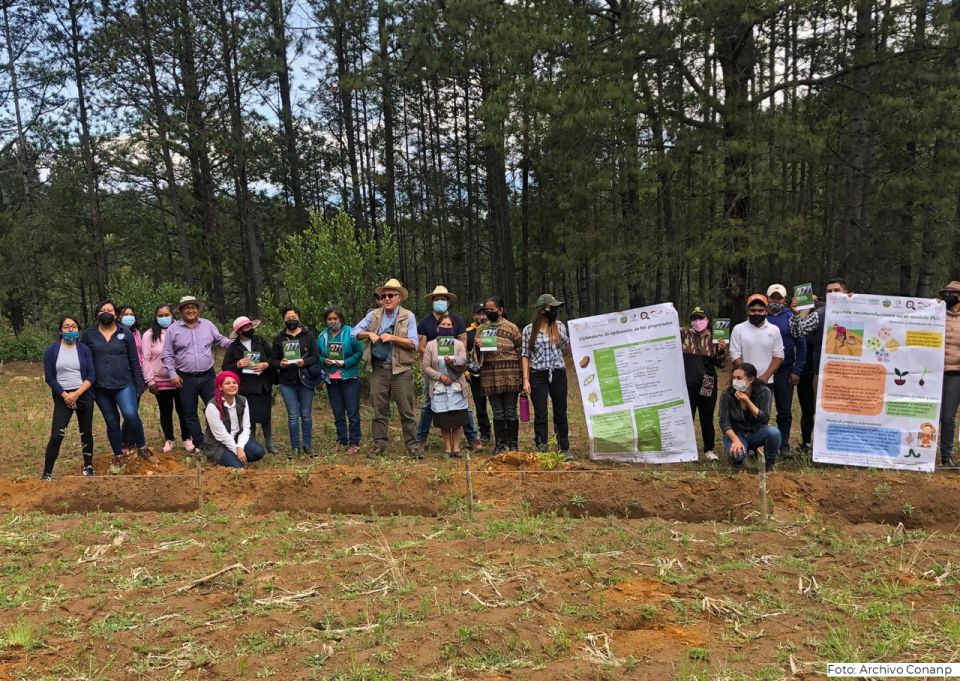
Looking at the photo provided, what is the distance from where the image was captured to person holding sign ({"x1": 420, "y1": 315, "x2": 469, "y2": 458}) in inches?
285

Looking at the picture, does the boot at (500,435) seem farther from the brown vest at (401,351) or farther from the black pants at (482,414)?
the brown vest at (401,351)

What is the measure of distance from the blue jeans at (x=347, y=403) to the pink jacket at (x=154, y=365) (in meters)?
1.91

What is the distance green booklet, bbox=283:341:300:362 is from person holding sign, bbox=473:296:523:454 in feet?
7.05

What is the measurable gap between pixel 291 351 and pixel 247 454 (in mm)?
1278

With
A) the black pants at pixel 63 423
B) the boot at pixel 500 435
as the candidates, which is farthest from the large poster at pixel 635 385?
the black pants at pixel 63 423

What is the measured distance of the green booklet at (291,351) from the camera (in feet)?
24.2

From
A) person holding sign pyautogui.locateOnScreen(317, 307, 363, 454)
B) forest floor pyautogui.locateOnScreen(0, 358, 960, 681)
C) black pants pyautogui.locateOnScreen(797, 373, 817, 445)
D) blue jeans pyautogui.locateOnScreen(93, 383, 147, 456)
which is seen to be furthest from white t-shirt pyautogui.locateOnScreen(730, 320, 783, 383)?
blue jeans pyautogui.locateOnScreen(93, 383, 147, 456)

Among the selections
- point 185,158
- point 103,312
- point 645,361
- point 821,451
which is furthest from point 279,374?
point 185,158

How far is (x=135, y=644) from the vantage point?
343cm

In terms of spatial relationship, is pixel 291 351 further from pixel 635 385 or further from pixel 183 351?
pixel 635 385

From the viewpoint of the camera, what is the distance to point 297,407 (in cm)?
762

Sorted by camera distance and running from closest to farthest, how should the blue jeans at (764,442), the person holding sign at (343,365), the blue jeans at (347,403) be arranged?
the blue jeans at (764,442)
the person holding sign at (343,365)
the blue jeans at (347,403)

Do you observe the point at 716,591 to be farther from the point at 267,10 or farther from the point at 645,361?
the point at 267,10

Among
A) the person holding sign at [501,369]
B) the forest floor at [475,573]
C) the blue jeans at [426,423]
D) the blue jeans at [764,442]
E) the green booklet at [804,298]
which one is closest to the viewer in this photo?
the forest floor at [475,573]
